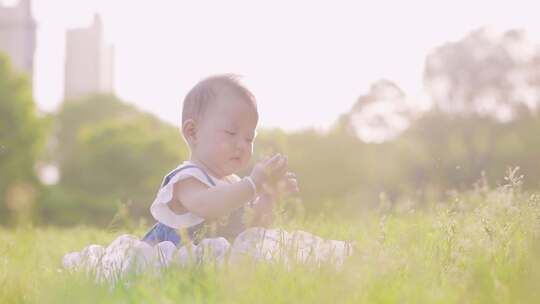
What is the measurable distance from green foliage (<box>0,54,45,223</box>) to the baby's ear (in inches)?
868

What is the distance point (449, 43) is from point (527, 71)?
372 cm

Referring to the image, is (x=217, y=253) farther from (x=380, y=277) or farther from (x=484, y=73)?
(x=484, y=73)

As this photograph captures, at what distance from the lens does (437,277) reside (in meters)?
2.75

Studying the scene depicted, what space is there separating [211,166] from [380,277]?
1589 millimetres

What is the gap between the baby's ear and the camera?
3.92 meters

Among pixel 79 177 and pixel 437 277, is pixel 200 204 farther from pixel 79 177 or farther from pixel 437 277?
pixel 79 177

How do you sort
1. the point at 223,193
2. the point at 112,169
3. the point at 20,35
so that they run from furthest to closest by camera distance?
the point at 20,35 < the point at 112,169 < the point at 223,193

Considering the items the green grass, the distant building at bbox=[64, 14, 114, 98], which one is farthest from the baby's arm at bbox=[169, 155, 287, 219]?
the distant building at bbox=[64, 14, 114, 98]

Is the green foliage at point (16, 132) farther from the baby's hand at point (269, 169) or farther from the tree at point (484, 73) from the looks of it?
the baby's hand at point (269, 169)

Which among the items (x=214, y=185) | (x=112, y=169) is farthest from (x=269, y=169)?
(x=112, y=169)

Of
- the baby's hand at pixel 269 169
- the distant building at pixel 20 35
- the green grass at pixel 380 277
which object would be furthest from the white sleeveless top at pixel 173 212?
the distant building at pixel 20 35

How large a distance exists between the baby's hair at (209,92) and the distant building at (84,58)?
204 ft

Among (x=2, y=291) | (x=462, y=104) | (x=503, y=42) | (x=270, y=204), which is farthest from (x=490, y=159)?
(x=2, y=291)

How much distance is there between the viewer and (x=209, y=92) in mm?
3879
